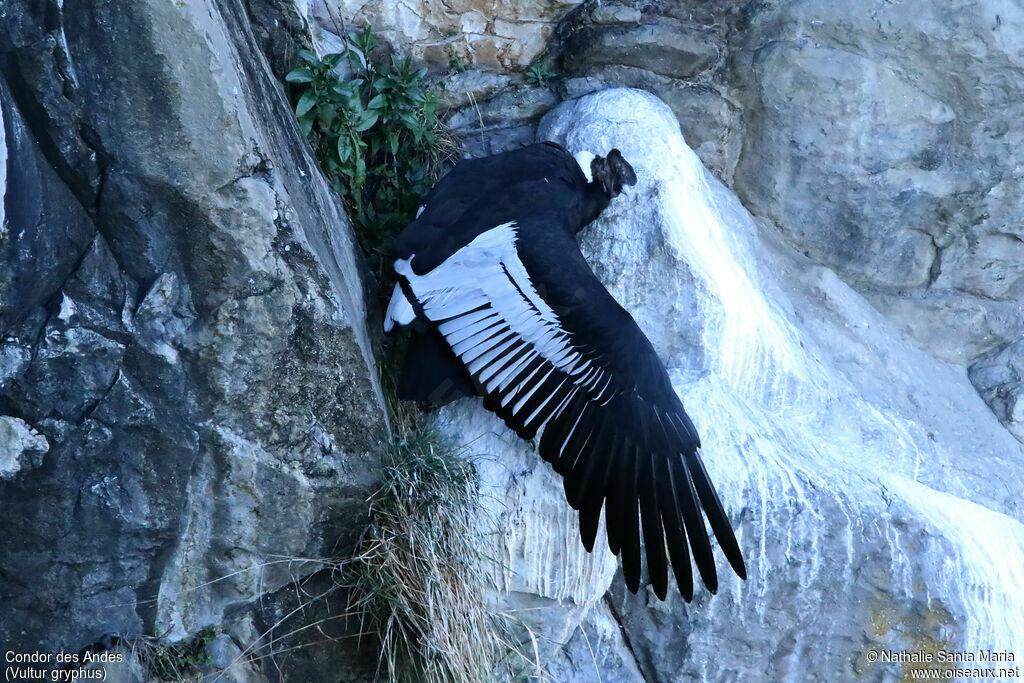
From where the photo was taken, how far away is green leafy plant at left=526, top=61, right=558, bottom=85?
4059 mm

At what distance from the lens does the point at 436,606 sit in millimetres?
2662

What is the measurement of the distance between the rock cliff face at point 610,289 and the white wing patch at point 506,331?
245 millimetres

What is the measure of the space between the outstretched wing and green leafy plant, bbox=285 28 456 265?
0.56m

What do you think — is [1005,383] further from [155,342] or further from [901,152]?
[155,342]

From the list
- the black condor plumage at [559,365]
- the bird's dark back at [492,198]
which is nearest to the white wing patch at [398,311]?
the black condor plumage at [559,365]

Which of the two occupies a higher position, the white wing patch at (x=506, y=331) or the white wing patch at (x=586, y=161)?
the white wing patch at (x=586, y=161)

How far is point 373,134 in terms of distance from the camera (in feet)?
11.8

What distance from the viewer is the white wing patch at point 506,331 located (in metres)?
2.78

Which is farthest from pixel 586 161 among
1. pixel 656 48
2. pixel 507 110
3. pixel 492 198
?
pixel 656 48

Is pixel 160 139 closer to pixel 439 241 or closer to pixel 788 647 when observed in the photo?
pixel 439 241

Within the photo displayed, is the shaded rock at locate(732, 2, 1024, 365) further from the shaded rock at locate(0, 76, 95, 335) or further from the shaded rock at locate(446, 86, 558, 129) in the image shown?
the shaded rock at locate(0, 76, 95, 335)

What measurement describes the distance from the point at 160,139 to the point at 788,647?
2.23 meters

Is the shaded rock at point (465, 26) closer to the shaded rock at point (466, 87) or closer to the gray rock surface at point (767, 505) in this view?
the shaded rock at point (466, 87)

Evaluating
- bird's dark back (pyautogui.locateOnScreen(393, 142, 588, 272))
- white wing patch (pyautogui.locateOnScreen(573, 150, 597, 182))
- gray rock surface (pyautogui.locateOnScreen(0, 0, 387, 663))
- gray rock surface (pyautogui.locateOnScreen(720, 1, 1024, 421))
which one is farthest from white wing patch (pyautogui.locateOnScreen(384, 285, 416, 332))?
gray rock surface (pyautogui.locateOnScreen(720, 1, 1024, 421))
